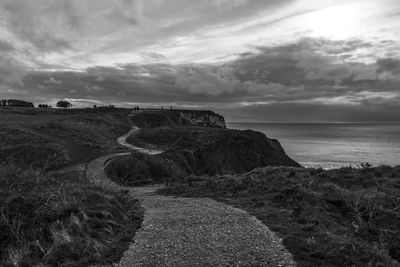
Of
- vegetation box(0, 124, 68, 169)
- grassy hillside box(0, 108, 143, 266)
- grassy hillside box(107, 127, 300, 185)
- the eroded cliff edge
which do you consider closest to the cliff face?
grassy hillside box(107, 127, 300, 185)

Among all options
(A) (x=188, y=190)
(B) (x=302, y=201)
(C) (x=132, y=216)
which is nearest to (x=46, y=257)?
(C) (x=132, y=216)

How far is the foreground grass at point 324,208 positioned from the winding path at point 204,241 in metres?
0.77

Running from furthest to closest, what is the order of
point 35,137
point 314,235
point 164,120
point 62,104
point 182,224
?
point 62,104
point 164,120
point 35,137
point 182,224
point 314,235

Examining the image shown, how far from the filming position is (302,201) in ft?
52.3

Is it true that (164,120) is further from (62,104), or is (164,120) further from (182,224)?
(182,224)

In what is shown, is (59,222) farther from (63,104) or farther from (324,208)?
(63,104)

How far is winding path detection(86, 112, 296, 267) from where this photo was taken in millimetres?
9453

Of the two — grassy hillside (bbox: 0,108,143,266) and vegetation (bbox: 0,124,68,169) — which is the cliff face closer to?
vegetation (bbox: 0,124,68,169)

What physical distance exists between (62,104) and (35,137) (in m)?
126

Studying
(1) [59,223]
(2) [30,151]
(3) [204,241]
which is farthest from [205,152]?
(1) [59,223]

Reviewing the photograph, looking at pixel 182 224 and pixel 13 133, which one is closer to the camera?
pixel 182 224

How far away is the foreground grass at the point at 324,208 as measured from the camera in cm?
1007

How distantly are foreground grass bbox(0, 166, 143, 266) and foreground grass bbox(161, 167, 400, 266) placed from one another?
5.65m

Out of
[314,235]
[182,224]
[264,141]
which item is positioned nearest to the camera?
[314,235]
